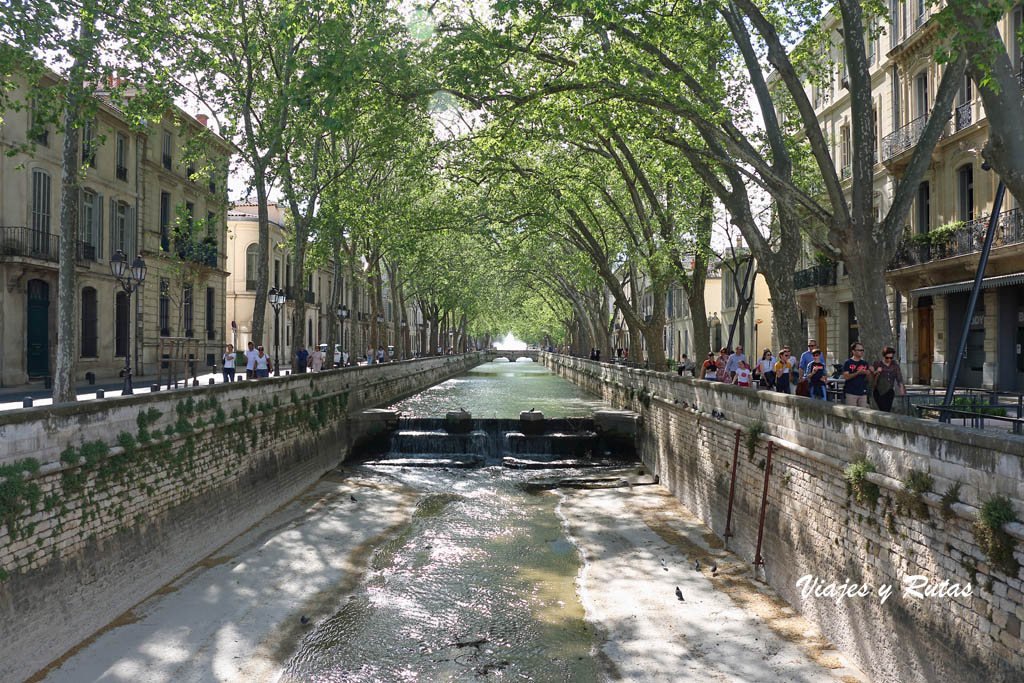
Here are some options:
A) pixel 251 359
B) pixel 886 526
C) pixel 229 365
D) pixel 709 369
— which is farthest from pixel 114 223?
pixel 886 526

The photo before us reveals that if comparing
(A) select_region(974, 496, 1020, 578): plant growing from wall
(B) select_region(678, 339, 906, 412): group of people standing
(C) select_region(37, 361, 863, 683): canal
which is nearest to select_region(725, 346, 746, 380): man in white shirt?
(B) select_region(678, 339, 906, 412): group of people standing

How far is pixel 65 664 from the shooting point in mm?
8305

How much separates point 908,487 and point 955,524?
72 centimetres

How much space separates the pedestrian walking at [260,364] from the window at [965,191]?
1988 cm

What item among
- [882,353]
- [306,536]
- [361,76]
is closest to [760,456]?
[882,353]

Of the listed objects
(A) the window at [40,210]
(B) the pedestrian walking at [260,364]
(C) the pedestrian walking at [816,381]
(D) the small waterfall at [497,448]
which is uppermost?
(A) the window at [40,210]

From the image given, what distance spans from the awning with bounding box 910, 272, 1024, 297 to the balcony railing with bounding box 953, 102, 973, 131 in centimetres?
450

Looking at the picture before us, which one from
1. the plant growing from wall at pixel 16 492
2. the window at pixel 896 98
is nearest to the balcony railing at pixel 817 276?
the window at pixel 896 98

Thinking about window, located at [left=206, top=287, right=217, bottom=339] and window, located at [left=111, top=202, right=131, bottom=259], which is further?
window, located at [left=206, top=287, right=217, bottom=339]

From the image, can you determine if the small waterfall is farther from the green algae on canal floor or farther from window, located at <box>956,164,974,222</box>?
window, located at <box>956,164,974,222</box>

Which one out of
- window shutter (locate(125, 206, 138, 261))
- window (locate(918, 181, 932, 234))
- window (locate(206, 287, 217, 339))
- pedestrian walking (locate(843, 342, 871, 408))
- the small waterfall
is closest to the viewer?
pedestrian walking (locate(843, 342, 871, 408))

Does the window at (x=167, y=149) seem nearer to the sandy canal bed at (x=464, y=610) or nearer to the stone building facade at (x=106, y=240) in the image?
the stone building facade at (x=106, y=240)

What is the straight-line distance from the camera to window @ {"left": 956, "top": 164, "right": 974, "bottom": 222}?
2208cm

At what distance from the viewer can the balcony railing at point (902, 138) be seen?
23859 millimetres
